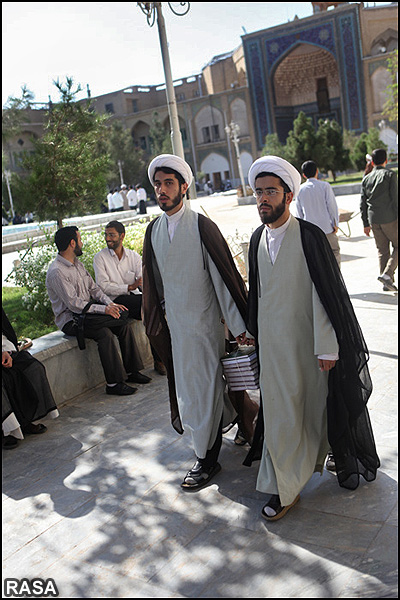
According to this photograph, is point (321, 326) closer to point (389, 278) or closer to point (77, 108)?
point (389, 278)

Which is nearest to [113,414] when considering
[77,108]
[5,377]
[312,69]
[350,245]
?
[5,377]

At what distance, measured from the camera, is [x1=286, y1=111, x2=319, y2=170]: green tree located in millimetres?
24766

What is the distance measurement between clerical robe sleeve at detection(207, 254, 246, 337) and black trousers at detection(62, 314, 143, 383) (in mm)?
1741

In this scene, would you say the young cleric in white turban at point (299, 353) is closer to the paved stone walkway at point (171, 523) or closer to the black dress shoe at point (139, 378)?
the paved stone walkway at point (171, 523)

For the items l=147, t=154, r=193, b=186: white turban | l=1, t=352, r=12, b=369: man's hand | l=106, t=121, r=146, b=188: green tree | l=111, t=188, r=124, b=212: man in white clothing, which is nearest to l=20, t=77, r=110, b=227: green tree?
l=1, t=352, r=12, b=369: man's hand

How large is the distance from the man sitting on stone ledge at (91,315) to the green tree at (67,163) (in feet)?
8.30

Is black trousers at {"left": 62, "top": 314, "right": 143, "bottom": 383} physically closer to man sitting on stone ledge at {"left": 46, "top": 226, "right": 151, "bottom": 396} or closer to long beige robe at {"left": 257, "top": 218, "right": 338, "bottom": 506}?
man sitting on stone ledge at {"left": 46, "top": 226, "right": 151, "bottom": 396}

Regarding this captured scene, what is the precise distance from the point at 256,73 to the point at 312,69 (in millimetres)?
4368

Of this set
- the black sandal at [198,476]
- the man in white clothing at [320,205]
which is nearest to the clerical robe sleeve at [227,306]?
the black sandal at [198,476]

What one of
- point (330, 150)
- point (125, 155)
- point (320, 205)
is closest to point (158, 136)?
point (125, 155)

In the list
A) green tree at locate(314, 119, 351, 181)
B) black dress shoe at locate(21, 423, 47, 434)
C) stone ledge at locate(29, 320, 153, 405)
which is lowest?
black dress shoe at locate(21, 423, 47, 434)

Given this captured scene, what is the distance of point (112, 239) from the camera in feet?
16.8

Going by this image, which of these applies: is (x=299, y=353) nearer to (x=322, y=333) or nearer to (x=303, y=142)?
(x=322, y=333)

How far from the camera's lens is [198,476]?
126 inches
